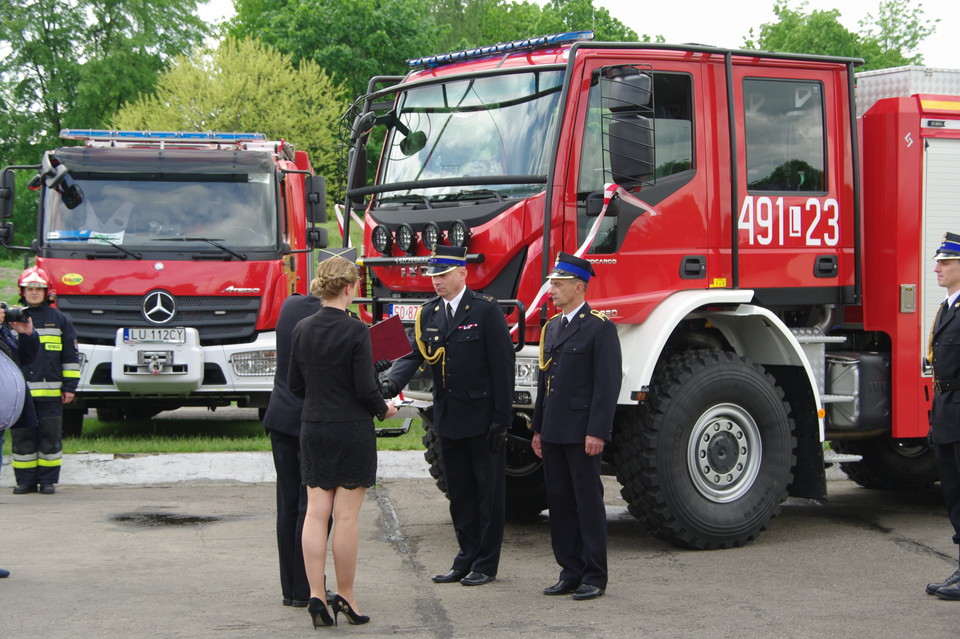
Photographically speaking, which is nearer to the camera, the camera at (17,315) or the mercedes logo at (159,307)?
the camera at (17,315)

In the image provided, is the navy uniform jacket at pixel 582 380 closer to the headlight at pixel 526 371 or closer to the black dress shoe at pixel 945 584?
the headlight at pixel 526 371

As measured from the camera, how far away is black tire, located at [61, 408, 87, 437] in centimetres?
1310

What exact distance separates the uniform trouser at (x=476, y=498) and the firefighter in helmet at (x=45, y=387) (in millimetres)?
4578

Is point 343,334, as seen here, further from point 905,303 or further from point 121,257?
point 121,257

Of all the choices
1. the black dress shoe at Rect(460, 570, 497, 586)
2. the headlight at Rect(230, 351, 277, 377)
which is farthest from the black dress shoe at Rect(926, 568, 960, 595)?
the headlight at Rect(230, 351, 277, 377)

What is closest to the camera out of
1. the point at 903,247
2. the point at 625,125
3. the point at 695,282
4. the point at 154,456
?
the point at 625,125

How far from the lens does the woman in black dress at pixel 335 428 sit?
587cm

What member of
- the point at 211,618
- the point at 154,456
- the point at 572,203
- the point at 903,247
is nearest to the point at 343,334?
A: the point at 211,618

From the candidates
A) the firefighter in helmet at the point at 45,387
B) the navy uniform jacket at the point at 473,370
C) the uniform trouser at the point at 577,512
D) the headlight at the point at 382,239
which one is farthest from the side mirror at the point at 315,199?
the uniform trouser at the point at 577,512

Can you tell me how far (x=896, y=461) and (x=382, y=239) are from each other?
15.2ft

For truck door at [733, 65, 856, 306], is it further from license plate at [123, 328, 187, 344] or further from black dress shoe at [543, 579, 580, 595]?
license plate at [123, 328, 187, 344]

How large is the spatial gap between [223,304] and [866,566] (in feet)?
23.7

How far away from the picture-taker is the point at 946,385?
6.55 meters

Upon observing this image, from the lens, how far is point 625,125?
281 inches
